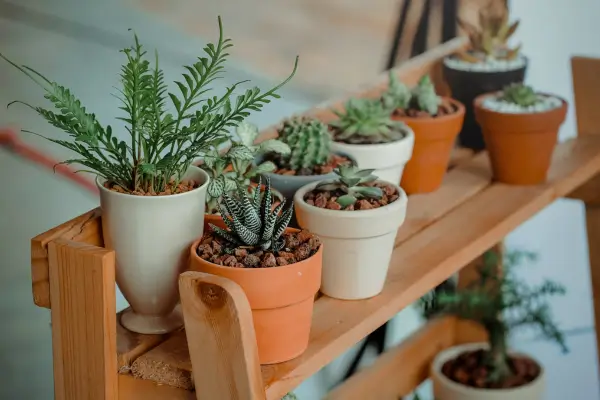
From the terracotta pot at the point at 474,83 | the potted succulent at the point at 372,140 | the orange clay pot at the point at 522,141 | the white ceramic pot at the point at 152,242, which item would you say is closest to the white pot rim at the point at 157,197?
the white ceramic pot at the point at 152,242

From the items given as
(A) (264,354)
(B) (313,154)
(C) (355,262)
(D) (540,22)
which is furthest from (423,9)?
(A) (264,354)

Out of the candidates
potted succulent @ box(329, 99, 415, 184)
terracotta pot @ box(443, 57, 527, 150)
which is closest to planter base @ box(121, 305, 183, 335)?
potted succulent @ box(329, 99, 415, 184)

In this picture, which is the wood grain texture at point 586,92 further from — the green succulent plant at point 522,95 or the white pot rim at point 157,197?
the white pot rim at point 157,197

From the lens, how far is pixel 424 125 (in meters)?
1.41

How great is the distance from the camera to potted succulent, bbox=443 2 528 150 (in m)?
1.66

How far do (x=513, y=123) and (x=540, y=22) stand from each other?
0.88m

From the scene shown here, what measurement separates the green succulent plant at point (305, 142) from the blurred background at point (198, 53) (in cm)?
29

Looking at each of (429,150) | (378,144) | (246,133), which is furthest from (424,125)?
(246,133)

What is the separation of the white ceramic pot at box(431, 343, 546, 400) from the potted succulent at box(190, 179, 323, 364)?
97 centimetres

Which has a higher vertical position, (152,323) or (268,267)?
(268,267)

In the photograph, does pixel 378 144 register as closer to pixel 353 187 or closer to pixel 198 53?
pixel 353 187

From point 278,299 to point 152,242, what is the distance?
148 mm

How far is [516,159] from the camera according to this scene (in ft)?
4.84

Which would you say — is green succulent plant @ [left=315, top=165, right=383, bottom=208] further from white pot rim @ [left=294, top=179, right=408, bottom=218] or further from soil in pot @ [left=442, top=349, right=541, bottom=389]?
soil in pot @ [left=442, top=349, right=541, bottom=389]
